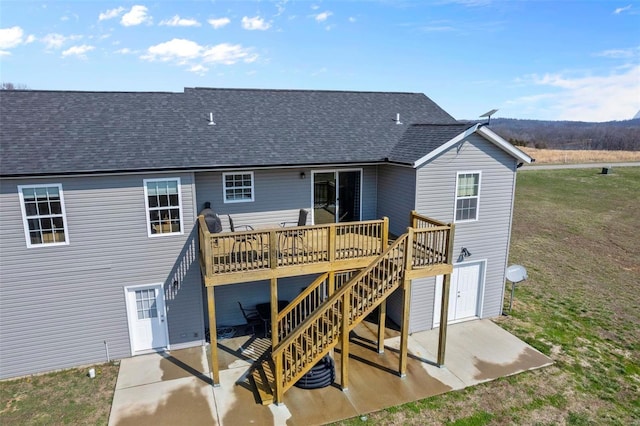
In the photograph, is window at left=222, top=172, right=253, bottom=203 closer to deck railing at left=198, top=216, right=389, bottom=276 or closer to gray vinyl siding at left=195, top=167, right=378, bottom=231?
gray vinyl siding at left=195, top=167, right=378, bottom=231

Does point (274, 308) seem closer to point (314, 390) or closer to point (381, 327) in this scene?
point (314, 390)

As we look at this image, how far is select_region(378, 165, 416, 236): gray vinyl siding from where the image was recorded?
11336 mm

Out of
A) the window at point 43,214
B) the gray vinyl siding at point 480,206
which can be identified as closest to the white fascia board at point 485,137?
the gray vinyl siding at point 480,206

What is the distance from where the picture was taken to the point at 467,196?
11805 millimetres

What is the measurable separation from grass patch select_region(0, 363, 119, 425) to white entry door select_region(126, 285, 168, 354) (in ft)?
2.80

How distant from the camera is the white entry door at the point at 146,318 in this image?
1047 cm

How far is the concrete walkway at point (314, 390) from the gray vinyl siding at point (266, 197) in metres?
3.75

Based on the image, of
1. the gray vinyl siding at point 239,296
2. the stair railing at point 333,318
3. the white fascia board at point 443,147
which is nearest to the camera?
the stair railing at point 333,318

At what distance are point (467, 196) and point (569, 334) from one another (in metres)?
5.43

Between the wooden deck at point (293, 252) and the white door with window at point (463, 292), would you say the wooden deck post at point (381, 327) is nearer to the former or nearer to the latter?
the wooden deck at point (293, 252)

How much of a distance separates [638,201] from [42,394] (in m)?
42.7

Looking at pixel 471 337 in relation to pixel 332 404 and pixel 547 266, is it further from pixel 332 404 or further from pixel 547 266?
pixel 547 266

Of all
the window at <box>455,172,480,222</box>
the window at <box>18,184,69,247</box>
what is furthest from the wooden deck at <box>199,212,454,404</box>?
the window at <box>18,184,69,247</box>

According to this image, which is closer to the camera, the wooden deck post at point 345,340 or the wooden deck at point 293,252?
the wooden deck post at point 345,340
